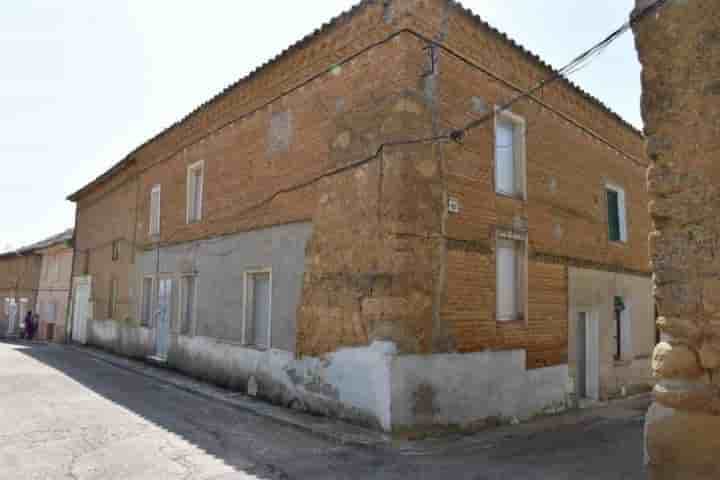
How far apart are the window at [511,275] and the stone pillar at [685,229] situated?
182 inches

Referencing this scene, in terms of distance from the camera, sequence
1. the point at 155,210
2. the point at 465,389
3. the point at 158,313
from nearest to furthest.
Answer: the point at 465,389, the point at 158,313, the point at 155,210

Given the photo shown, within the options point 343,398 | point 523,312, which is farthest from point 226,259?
point 523,312

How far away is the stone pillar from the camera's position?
10.3ft

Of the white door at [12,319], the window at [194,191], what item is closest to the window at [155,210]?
the window at [194,191]

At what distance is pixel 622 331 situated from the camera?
1138 centimetres

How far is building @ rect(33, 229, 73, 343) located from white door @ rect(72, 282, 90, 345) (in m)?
Answer: 1.10

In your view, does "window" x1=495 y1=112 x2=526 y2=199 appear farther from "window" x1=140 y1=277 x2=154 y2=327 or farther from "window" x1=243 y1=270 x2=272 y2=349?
"window" x1=140 y1=277 x2=154 y2=327

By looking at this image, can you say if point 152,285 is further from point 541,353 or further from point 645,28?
point 645,28

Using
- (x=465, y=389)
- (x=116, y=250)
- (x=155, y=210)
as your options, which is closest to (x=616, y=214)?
(x=465, y=389)

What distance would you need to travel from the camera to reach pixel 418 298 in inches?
266

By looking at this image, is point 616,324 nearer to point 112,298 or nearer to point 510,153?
point 510,153

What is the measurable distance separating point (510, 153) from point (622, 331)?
5528 millimetres

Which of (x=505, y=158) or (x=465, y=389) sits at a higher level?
(x=505, y=158)

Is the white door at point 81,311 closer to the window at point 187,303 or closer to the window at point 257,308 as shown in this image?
the window at point 187,303
